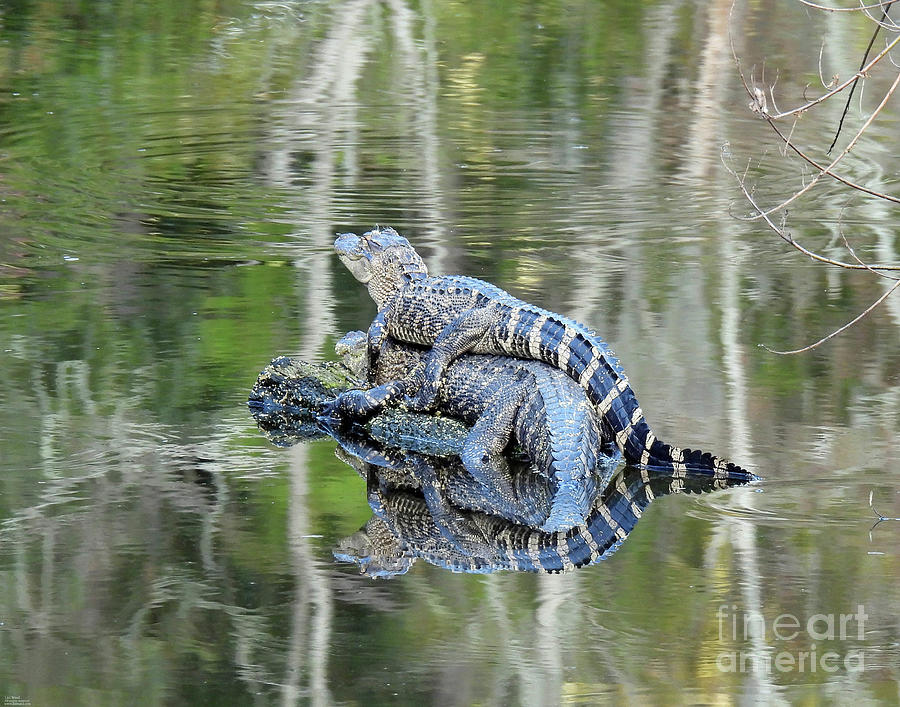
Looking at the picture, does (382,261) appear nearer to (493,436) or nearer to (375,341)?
(375,341)

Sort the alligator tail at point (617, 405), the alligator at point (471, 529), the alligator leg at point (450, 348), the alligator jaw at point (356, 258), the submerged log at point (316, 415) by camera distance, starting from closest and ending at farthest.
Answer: the alligator at point (471, 529) → the alligator tail at point (617, 405) → the submerged log at point (316, 415) → the alligator leg at point (450, 348) → the alligator jaw at point (356, 258)

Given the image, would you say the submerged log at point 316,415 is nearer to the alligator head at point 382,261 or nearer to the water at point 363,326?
the water at point 363,326

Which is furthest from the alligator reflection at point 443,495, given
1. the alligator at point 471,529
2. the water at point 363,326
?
the water at point 363,326

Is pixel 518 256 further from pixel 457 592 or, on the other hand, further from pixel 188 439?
pixel 457 592

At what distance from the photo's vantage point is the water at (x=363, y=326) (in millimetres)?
4617

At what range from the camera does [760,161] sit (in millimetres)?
11688

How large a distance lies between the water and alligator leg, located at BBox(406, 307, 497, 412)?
19.1 inches

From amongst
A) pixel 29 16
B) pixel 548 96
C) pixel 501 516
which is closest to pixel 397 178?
pixel 548 96

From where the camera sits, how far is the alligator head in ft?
23.3

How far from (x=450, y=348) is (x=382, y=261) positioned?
33.4 inches

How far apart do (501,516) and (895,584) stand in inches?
54.6

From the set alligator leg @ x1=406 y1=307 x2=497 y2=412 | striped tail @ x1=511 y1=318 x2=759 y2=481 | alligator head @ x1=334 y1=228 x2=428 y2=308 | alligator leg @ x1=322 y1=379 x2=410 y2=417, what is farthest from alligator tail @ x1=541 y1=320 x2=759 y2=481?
alligator head @ x1=334 y1=228 x2=428 y2=308

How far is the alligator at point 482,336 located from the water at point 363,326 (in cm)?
31

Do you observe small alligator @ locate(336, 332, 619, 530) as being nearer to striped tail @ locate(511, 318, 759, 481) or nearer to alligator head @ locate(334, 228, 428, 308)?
striped tail @ locate(511, 318, 759, 481)
